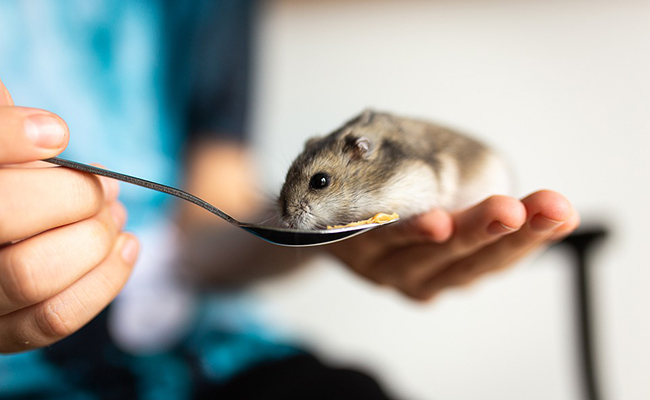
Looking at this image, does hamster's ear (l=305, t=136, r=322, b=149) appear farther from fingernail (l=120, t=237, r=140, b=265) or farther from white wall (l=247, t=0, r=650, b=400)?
white wall (l=247, t=0, r=650, b=400)

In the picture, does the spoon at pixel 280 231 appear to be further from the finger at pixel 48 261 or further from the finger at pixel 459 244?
A: the finger at pixel 459 244

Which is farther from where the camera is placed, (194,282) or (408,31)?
(408,31)

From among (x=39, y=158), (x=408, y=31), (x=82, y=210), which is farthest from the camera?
(x=408, y=31)

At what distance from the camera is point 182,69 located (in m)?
2.78

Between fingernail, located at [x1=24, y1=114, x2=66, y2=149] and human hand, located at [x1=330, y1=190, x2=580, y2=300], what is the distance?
2.50 feet

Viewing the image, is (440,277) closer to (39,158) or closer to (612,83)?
(39,158)

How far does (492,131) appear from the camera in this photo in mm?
3387

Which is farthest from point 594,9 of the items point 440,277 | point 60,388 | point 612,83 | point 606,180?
point 60,388

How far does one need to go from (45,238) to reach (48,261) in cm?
4

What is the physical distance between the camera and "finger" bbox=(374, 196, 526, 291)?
1.01m

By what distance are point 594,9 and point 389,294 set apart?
2.51 meters

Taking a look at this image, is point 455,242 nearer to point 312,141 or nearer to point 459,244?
point 459,244

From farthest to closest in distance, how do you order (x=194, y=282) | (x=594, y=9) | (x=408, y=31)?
1. (x=408, y=31)
2. (x=594, y=9)
3. (x=194, y=282)

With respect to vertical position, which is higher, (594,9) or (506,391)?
(594,9)
